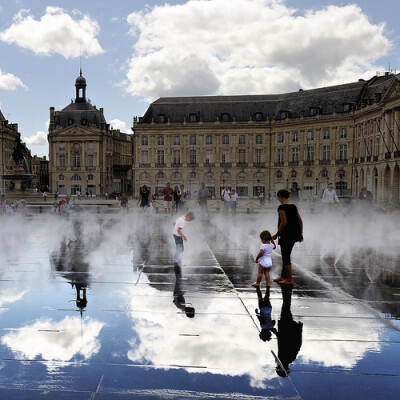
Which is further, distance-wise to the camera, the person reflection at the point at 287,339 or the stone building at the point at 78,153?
the stone building at the point at 78,153

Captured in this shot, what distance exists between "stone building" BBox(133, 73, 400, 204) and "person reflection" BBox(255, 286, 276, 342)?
229 feet

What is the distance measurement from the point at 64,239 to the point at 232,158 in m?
70.6

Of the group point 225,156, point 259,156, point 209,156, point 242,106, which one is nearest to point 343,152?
point 259,156

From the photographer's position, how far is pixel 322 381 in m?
4.89

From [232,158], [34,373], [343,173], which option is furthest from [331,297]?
[232,158]

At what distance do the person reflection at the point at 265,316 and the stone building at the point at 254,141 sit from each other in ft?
229

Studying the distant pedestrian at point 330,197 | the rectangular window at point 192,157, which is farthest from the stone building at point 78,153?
the distant pedestrian at point 330,197

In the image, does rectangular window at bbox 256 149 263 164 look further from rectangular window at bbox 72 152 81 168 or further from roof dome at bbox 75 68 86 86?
roof dome at bbox 75 68 86 86

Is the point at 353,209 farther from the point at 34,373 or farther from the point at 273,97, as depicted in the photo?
the point at 273,97

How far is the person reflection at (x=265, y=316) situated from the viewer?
628cm

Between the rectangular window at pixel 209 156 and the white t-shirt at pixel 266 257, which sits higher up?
the rectangular window at pixel 209 156

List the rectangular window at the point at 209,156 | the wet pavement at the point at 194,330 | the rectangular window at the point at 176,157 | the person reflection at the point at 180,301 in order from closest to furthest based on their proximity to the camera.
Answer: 1. the wet pavement at the point at 194,330
2. the person reflection at the point at 180,301
3. the rectangular window at the point at 209,156
4. the rectangular window at the point at 176,157

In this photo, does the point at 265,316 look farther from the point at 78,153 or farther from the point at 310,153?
the point at 78,153

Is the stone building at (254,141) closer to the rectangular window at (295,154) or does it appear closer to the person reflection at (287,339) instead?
the rectangular window at (295,154)
